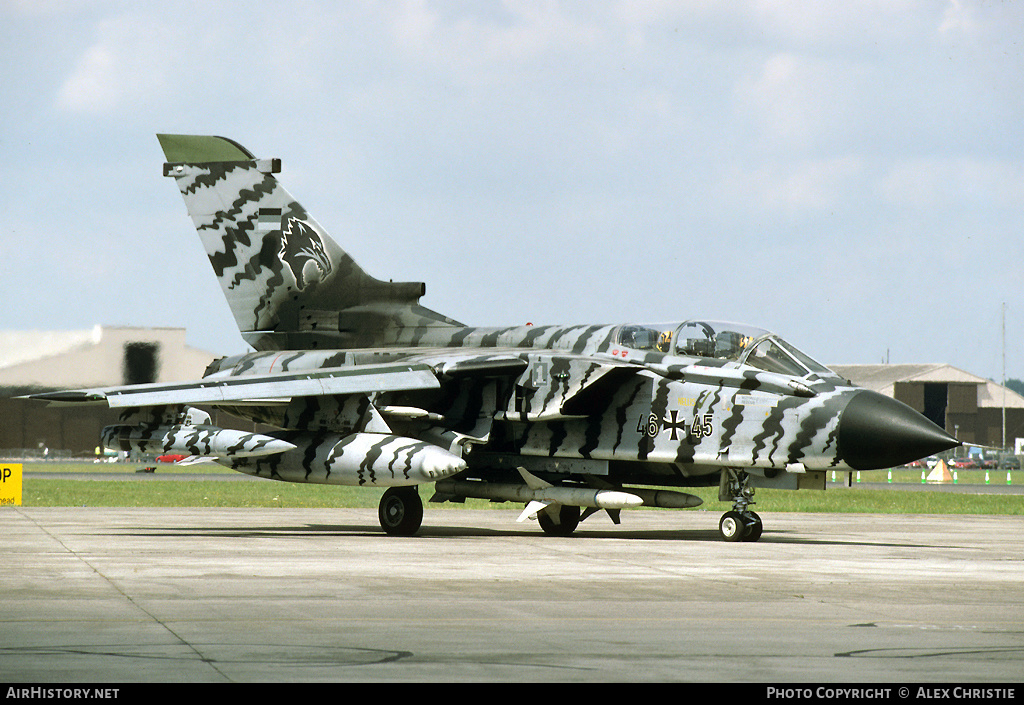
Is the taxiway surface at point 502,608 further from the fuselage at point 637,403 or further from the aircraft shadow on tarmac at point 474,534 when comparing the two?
the fuselage at point 637,403

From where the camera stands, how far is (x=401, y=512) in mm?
19375

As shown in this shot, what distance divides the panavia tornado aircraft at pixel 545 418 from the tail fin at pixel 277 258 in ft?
2.15

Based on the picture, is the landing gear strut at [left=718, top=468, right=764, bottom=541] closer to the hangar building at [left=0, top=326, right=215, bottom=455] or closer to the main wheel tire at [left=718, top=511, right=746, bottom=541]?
the main wheel tire at [left=718, top=511, right=746, bottom=541]

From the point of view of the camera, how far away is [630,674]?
6906 millimetres

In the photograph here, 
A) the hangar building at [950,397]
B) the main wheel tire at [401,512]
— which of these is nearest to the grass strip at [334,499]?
the main wheel tire at [401,512]

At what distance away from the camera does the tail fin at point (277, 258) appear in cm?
2170

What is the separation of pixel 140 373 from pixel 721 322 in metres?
14.4

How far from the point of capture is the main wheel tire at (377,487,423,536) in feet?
63.5

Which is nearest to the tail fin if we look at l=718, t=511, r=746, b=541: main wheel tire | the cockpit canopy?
the cockpit canopy

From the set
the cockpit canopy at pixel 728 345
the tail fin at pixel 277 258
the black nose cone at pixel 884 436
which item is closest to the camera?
the black nose cone at pixel 884 436

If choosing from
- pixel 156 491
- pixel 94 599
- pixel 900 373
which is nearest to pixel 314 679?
pixel 94 599

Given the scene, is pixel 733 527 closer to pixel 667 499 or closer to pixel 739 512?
pixel 739 512

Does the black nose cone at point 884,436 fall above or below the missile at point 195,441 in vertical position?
above
